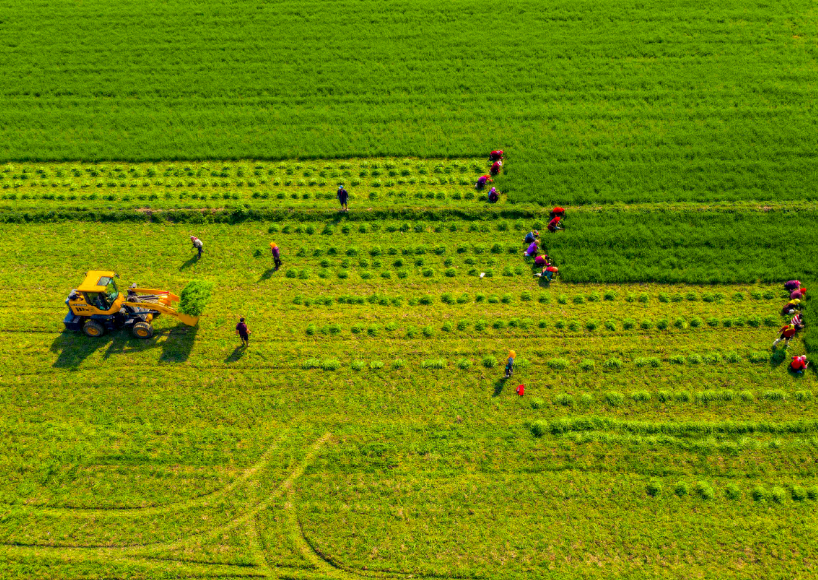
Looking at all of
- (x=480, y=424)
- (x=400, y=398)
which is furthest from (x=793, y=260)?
(x=400, y=398)

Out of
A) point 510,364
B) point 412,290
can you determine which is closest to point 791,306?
point 510,364

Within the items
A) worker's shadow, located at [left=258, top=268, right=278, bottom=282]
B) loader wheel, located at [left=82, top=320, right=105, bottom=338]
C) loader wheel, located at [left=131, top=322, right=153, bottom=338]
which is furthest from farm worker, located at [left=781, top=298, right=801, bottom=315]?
loader wheel, located at [left=82, top=320, right=105, bottom=338]

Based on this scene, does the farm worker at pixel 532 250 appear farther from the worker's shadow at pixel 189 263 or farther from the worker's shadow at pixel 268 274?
the worker's shadow at pixel 189 263

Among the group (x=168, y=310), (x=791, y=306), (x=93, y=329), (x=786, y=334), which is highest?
(x=791, y=306)

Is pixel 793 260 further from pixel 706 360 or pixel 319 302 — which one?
pixel 319 302

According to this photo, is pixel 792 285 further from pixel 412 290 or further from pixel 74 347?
pixel 74 347

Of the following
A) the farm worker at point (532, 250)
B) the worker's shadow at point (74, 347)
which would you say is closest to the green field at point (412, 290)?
the worker's shadow at point (74, 347)
